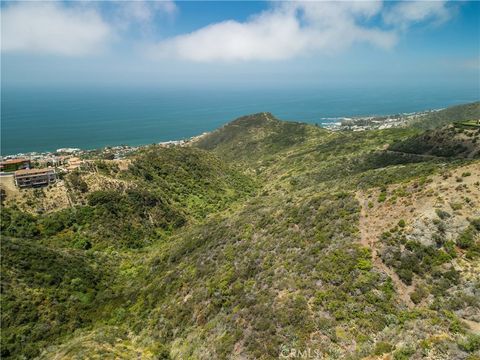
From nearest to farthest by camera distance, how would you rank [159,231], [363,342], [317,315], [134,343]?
[363,342]
[317,315]
[134,343]
[159,231]

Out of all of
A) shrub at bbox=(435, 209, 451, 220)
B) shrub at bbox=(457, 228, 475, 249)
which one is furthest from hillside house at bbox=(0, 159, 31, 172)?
shrub at bbox=(457, 228, 475, 249)

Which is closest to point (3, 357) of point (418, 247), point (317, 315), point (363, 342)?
point (317, 315)

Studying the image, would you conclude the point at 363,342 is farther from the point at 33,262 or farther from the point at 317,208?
the point at 33,262

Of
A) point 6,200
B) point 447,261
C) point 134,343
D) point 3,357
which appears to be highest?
point 447,261

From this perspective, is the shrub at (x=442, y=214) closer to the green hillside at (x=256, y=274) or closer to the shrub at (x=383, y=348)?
the green hillside at (x=256, y=274)

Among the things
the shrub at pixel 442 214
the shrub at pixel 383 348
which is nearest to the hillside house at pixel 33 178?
the shrub at pixel 383 348

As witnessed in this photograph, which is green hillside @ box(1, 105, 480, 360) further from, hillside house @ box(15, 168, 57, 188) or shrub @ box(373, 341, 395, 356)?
hillside house @ box(15, 168, 57, 188)
